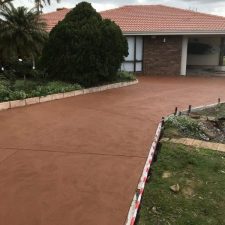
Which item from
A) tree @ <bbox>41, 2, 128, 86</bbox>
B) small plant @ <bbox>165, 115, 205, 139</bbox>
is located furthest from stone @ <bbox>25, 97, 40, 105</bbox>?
small plant @ <bbox>165, 115, 205, 139</bbox>

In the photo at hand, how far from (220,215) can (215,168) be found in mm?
1543

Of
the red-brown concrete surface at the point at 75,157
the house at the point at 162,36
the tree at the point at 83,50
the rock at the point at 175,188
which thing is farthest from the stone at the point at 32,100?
the house at the point at 162,36

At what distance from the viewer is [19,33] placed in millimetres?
16234

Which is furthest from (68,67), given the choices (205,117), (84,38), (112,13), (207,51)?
(207,51)

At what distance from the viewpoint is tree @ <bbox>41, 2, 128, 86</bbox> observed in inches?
512

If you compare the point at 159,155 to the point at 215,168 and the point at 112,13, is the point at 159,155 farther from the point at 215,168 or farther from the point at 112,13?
the point at 112,13

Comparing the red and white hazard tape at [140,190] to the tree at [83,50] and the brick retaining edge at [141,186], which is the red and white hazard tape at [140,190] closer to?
the brick retaining edge at [141,186]

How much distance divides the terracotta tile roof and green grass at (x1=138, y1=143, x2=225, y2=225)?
525 inches

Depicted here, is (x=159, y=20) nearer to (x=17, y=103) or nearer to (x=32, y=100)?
(x=32, y=100)

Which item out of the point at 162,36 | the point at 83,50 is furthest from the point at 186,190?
the point at 162,36

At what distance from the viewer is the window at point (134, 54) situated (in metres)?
19.5

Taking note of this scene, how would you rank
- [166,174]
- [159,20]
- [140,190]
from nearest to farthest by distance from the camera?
1. [140,190]
2. [166,174]
3. [159,20]

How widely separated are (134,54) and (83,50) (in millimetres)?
7098

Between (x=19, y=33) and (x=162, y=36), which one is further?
(x=162, y=36)
